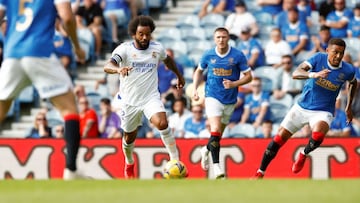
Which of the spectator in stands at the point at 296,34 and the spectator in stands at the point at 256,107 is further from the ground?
the spectator in stands at the point at 296,34

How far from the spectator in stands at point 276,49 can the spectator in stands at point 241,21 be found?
0.73 meters

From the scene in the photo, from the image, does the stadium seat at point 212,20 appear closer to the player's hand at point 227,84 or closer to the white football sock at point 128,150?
the player's hand at point 227,84

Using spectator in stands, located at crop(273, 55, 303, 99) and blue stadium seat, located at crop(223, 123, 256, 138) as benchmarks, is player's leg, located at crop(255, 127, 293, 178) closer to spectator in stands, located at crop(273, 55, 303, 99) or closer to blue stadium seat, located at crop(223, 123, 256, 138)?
blue stadium seat, located at crop(223, 123, 256, 138)

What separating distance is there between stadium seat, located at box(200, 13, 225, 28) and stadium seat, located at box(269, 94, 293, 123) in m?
2.99

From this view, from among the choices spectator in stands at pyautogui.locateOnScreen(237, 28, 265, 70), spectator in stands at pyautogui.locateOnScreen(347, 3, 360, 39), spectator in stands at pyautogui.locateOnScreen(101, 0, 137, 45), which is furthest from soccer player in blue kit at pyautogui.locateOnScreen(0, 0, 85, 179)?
spectator in stands at pyautogui.locateOnScreen(101, 0, 137, 45)

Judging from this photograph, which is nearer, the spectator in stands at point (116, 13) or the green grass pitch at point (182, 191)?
the green grass pitch at point (182, 191)

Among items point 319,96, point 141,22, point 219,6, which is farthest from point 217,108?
point 219,6

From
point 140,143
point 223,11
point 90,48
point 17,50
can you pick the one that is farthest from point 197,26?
point 17,50

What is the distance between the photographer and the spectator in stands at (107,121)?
20625 mm

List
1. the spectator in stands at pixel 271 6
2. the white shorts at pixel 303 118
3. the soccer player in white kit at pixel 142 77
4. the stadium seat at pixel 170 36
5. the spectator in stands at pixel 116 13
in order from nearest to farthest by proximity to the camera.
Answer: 1. the soccer player in white kit at pixel 142 77
2. the white shorts at pixel 303 118
3. the spectator in stands at pixel 271 6
4. the stadium seat at pixel 170 36
5. the spectator in stands at pixel 116 13

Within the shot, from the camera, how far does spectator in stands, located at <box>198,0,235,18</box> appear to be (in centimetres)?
2322

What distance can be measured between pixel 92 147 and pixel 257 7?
5408 mm

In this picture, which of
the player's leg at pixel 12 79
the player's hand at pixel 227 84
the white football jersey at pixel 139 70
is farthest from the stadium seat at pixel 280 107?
the player's leg at pixel 12 79

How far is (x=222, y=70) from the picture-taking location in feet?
54.8
